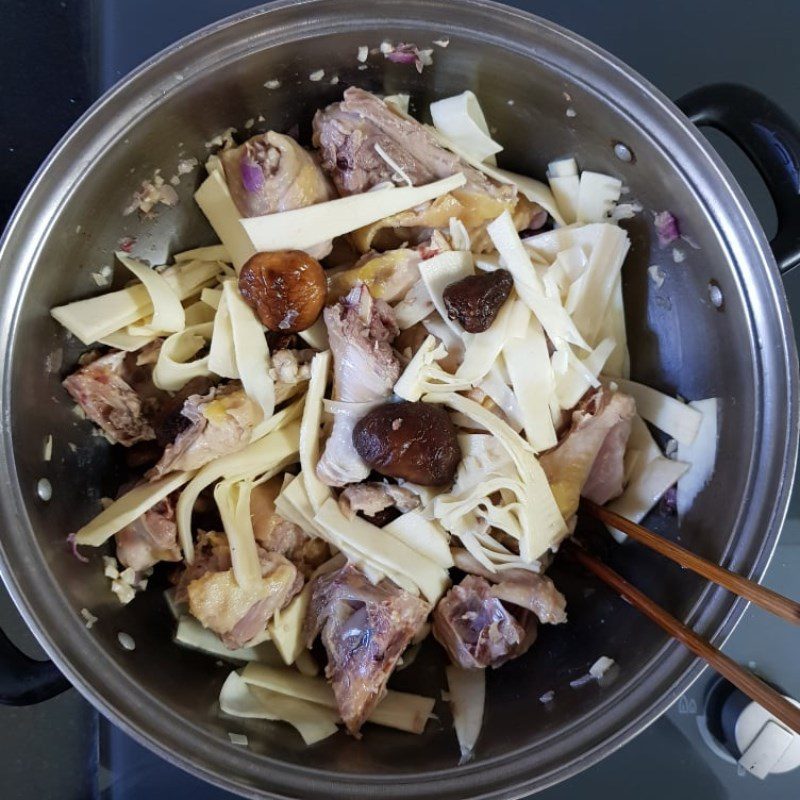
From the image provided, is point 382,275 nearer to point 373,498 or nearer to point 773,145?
point 373,498

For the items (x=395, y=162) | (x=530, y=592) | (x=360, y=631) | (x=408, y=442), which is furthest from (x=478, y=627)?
(x=395, y=162)

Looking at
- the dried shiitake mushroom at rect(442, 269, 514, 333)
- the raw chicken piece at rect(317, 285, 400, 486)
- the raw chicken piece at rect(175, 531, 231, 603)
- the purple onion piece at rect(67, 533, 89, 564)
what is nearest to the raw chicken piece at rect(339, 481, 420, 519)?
the raw chicken piece at rect(317, 285, 400, 486)

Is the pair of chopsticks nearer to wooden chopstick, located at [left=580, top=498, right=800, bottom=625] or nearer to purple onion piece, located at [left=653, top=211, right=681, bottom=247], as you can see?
wooden chopstick, located at [left=580, top=498, right=800, bottom=625]

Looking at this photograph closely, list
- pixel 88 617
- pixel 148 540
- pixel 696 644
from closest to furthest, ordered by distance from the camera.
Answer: pixel 696 644
pixel 88 617
pixel 148 540

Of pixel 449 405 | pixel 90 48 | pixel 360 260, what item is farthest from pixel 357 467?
pixel 90 48

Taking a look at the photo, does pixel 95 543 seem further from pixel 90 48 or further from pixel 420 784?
pixel 90 48
